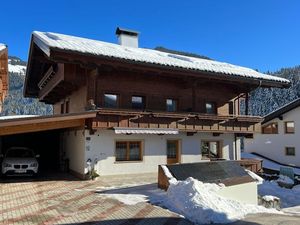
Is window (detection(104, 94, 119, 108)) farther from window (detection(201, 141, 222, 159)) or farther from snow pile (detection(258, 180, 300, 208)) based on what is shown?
snow pile (detection(258, 180, 300, 208))

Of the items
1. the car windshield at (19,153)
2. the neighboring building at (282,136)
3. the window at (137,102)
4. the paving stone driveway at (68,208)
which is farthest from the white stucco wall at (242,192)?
the neighboring building at (282,136)

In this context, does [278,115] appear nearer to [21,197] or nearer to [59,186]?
[59,186]

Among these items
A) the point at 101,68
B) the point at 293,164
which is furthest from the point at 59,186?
the point at 293,164

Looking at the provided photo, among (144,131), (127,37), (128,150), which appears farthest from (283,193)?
(127,37)

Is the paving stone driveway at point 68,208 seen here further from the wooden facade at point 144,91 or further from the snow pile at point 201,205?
the wooden facade at point 144,91

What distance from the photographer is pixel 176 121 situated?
1794 centimetres

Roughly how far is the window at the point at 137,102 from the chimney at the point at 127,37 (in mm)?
7560

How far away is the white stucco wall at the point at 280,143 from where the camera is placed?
1150 inches

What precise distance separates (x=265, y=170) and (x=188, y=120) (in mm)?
12195

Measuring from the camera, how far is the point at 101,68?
16.8m

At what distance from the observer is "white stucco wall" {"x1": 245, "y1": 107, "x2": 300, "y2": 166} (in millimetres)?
29203

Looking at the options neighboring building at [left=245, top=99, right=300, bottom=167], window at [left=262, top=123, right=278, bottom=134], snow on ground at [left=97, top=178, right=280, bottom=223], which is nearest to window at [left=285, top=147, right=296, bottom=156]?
neighboring building at [left=245, top=99, right=300, bottom=167]

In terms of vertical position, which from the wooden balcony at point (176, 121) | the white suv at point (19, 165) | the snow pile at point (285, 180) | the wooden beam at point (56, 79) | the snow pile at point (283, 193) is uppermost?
the wooden beam at point (56, 79)

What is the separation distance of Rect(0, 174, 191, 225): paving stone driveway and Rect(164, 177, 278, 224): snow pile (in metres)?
0.50
